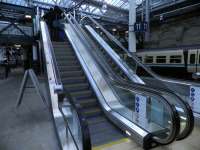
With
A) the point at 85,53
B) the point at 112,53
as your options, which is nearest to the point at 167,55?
the point at 112,53

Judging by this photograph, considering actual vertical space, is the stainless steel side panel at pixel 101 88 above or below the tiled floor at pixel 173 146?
above

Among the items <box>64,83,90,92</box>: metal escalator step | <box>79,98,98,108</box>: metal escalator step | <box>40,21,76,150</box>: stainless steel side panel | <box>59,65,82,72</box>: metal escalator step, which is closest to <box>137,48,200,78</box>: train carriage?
<box>59,65,82,72</box>: metal escalator step

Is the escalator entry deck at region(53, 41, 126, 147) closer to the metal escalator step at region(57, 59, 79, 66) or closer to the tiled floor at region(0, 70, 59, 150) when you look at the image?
→ the metal escalator step at region(57, 59, 79, 66)

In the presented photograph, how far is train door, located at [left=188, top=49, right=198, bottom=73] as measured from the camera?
904cm

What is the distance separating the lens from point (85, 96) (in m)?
4.57

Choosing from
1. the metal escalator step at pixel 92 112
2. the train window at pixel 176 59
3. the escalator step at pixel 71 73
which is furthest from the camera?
the train window at pixel 176 59

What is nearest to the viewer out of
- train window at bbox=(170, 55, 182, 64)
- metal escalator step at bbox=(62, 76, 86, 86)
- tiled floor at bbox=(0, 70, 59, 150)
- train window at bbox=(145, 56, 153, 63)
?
tiled floor at bbox=(0, 70, 59, 150)

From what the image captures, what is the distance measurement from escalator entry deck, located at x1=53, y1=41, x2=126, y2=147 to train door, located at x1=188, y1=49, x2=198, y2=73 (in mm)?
6523

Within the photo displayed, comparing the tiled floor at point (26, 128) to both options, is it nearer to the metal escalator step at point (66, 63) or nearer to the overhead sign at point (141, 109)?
the metal escalator step at point (66, 63)

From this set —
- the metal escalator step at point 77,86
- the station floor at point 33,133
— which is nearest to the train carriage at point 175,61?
the station floor at point 33,133

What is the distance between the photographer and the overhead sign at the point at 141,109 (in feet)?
10.4

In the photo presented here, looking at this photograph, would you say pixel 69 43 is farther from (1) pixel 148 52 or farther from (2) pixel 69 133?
(1) pixel 148 52

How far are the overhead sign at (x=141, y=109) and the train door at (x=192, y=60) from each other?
725 cm

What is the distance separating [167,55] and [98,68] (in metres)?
6.57
